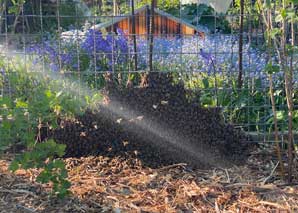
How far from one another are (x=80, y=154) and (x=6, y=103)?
979 millimetres

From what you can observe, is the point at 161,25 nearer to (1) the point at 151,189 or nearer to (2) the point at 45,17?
(2) the point at 45,17

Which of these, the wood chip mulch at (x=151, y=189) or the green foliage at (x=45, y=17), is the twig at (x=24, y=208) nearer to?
the wood chip mulch at (x=151, y=189)

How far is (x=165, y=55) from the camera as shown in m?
4.43

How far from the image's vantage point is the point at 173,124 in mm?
3645

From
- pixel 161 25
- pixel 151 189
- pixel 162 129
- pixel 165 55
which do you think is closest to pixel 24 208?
pixel 151 189

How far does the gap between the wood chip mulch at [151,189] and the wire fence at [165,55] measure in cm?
56

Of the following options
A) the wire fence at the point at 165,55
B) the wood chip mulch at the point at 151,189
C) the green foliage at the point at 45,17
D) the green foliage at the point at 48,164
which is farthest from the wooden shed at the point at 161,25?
the green foliage at the point at 48,164

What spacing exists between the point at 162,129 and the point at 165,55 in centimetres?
99

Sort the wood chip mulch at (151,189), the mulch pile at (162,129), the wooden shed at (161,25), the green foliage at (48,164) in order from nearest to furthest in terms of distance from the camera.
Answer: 1. the green foliage at (48,164)
2. the wood chip mulch at (151,189)
3. the mulch pile at (162,129)
4. the wooden shed at (161,25)

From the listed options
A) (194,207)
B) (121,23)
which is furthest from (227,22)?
(194,207)

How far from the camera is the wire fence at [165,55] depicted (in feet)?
13.3

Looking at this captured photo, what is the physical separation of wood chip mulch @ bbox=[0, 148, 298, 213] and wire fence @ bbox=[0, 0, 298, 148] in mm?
562

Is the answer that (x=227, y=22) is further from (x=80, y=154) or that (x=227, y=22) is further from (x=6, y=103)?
(x=6, y=103)

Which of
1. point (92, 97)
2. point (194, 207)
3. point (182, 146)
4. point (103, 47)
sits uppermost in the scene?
point (103, 47)
